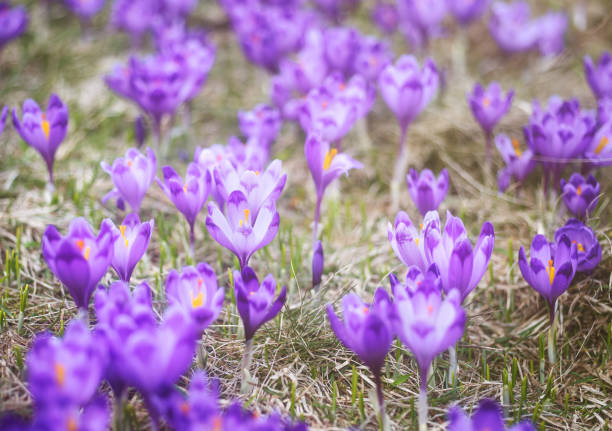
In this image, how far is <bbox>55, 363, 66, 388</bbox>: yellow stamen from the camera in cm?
116

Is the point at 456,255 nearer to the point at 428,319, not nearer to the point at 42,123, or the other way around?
the point at 428,319

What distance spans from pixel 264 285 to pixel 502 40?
10.8ft

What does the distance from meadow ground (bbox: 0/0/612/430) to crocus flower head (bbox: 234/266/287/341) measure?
216 mm

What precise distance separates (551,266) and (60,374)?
1442 millimetres

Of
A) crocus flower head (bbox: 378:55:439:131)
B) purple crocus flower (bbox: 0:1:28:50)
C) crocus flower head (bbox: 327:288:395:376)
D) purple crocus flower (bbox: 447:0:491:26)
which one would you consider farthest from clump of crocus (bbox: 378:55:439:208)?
purple crocus flower (bbox: 0:1:28:50)

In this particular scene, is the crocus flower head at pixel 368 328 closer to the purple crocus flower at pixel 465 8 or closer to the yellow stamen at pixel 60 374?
the yellow stamen at pixel 60 374

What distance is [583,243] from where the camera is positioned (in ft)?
6.50

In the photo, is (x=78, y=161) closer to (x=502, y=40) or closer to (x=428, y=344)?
(x=428, y=344)

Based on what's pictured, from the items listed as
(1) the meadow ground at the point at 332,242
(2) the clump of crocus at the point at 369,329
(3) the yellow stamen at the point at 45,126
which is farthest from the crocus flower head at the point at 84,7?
(2) the clump of crocus at the point at 369,329

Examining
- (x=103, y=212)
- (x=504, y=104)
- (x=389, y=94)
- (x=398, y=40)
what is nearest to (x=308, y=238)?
(x=389, y=94)

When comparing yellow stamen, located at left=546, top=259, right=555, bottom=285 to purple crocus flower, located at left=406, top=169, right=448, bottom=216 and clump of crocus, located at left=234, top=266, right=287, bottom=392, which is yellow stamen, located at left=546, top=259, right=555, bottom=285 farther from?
clump of crocus, located at left=234, top=266, right=287, bottom=392

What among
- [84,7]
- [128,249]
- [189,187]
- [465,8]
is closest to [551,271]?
[189,187]

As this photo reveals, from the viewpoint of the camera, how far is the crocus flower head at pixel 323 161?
203cm

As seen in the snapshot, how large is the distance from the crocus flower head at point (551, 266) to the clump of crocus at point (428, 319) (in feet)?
1.53
